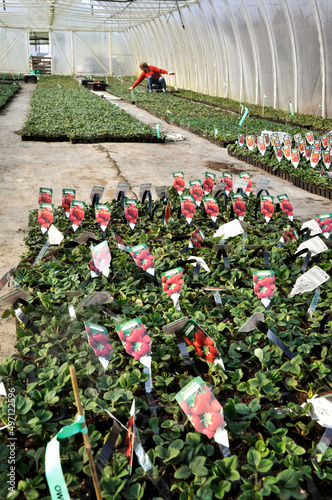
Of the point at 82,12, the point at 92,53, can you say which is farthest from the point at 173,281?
the point at 92,53

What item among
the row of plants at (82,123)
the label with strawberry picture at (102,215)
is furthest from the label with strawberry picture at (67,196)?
the row of plants at (82,123)

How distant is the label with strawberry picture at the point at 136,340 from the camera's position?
2070mm

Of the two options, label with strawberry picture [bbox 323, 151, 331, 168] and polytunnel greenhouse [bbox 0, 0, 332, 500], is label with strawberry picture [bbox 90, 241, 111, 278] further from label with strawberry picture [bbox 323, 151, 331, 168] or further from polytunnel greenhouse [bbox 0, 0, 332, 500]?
label with strawberry picture [bbox 323, 151, 331, 168]

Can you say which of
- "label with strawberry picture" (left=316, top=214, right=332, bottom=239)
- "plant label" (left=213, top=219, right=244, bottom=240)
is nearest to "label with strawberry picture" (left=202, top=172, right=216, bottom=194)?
"plant label" (left=213, top=219, right=244, bottom=240)

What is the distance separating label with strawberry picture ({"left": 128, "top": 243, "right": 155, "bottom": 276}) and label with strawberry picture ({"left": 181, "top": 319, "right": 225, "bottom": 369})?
0.79 meters

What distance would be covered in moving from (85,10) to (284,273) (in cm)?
2469

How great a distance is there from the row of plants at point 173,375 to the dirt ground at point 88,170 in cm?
56

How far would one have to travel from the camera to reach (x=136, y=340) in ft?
6.82

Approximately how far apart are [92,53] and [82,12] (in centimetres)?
1054

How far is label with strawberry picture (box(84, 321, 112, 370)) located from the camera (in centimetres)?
204

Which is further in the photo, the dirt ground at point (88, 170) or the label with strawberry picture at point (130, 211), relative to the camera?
the dirt ground at point (88, 170)

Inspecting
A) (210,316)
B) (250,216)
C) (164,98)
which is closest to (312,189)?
(250,216)

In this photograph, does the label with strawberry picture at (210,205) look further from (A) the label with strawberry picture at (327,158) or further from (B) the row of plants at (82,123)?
(B) the row of plants at (82,123)

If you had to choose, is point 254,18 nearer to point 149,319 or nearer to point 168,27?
point 168,27
